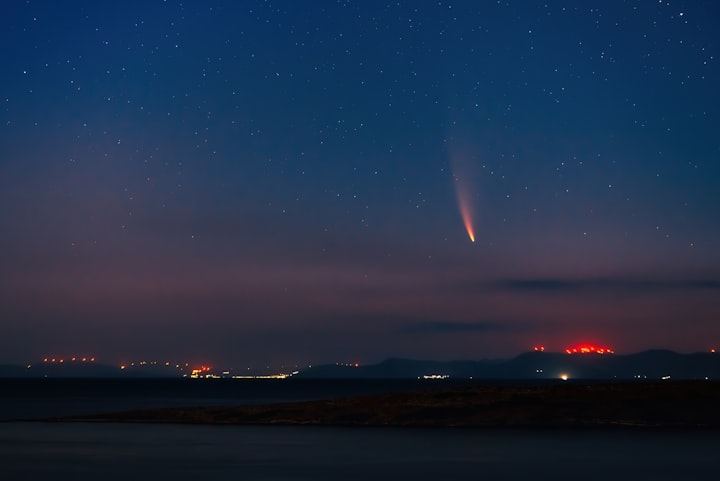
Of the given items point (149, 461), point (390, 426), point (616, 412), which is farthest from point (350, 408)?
point (149, 461)

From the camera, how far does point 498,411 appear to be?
222 ft

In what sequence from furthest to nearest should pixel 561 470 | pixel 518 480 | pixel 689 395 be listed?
pixel 689 395, pixel 561 470, pixel 518 480

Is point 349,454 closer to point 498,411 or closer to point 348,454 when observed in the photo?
point 348,454

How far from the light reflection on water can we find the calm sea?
48mm

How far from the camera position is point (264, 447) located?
48375 mm

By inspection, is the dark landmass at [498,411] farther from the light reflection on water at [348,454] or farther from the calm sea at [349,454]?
the light reflection on water at [348,454]

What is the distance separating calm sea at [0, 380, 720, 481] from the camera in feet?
123

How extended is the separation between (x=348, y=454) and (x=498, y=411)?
82.1ft

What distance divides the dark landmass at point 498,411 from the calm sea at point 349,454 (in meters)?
5.88

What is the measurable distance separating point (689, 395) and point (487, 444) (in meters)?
27.4

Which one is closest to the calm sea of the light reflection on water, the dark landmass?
the light reflection on water

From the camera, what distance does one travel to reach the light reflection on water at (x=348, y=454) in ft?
123

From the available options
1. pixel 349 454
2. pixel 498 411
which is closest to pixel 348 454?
pixel 349 454

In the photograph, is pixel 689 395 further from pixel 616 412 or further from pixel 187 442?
pixel 187 442
